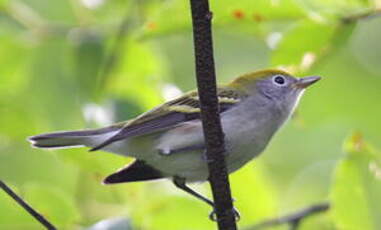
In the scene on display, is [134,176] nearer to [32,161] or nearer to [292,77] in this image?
[292,77]

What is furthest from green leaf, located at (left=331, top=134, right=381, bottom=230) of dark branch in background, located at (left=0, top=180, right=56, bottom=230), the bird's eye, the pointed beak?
dark branch in background, located at (left=0, top=180, right=56, bottom=230)

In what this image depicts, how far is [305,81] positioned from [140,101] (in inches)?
29.3

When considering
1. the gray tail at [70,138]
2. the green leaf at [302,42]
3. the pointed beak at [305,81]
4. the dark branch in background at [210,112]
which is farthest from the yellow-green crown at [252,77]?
the dark branch in background at [210,112]

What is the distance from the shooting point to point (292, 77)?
157 inches

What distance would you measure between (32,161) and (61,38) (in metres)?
1.04

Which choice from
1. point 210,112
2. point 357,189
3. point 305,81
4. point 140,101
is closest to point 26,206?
point 210,112

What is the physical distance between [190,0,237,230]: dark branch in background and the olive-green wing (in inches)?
27.5

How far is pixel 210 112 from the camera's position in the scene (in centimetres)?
261

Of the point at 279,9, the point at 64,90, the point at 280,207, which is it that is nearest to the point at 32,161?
the point at 64,90

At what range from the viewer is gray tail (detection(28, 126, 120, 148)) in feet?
11.5

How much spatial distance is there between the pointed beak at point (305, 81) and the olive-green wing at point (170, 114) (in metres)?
0.26

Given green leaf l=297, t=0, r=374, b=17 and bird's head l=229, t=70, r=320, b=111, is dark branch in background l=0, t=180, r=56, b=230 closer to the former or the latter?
green leaf l=297, t=0, r=374, b=17

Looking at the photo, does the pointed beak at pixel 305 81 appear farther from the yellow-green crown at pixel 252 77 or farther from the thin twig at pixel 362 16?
the thin twig at pixel 362 16

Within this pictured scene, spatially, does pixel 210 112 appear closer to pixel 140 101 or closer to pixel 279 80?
pixel 140 101
